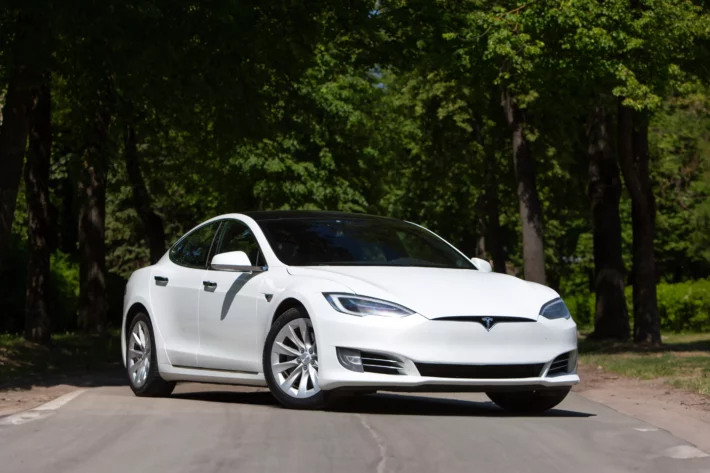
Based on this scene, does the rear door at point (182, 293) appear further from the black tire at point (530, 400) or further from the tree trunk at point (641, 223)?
the tree trunk at point (641, 223)

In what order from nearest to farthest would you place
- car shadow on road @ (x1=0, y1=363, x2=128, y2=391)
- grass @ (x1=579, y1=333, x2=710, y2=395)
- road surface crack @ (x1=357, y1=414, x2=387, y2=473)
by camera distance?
road surface crack @ (x1=357, y1=414, x2=387, y2=473) < grass @ (x1=579, y1=333, x2=710, y2=395) < car shadow on road @ (x1=0, y1=363, x2=128, y2=391)

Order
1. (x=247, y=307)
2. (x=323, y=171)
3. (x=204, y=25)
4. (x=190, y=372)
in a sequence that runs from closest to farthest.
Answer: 1. (x=247, y=307)
2. (x=190, y=372)
3. (x=204, y=25)
4. (x=323, y=171)

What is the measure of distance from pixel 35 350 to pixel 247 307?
37.5ft

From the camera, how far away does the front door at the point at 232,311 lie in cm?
1059

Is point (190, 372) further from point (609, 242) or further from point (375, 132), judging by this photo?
point (375, 132)

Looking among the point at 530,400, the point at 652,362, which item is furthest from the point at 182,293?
the point at 652,362

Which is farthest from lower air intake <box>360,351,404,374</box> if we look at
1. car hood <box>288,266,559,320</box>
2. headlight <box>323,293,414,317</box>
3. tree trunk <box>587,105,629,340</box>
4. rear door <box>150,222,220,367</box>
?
tree trunk <box>587,105,629,340</box>

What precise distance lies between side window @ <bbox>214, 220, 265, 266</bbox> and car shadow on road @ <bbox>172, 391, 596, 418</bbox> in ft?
3.89

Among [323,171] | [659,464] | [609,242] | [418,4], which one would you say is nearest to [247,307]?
[659,464]

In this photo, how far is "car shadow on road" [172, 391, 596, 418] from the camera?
34.0 feet

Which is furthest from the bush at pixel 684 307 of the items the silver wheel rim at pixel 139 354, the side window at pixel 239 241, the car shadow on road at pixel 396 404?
the side window at pixel 239 241

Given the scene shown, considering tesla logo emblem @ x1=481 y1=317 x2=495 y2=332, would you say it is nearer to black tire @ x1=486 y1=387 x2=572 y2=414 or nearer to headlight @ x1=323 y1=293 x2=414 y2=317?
headlight @ x1=323 y1=293 x2=414 y2=317

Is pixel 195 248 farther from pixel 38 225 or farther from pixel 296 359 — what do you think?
pixel 38 225

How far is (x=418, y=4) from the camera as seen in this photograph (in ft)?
69.2
